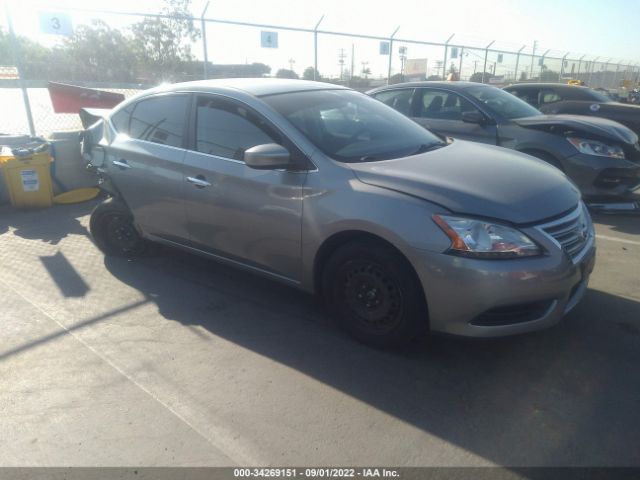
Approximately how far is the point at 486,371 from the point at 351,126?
79.3 inches

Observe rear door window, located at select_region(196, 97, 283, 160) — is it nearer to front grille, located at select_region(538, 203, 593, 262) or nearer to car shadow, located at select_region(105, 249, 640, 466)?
car shadow, located at select_region(105, 249, 640, 466)

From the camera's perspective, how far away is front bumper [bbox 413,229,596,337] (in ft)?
8.80

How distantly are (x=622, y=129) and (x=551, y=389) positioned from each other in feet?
17.2

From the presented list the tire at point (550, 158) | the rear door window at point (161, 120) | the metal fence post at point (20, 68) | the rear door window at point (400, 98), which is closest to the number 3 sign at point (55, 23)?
the metal fence post at point (20, 68)

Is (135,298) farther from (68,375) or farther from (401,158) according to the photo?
(401,158)

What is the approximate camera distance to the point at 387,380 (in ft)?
9.64

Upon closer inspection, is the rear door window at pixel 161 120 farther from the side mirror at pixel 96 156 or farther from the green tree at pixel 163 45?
the green tree at pixel 163 45

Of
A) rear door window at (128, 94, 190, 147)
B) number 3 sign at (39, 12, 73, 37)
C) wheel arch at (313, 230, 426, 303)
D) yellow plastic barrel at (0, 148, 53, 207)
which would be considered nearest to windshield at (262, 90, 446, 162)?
wheel arch at (313, 230, 426, 303)

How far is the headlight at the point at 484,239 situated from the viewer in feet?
8.91

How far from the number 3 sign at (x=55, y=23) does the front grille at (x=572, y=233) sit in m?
7.78

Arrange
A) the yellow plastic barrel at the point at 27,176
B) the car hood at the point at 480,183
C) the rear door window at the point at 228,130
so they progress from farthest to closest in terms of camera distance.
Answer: the yellow plastic barrel at the point at 27,176, the rear door window at the point at 228,130, the car hood at the point at 480,183

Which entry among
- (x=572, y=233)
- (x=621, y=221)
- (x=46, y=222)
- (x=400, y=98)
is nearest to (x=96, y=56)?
(x=46, y=222)

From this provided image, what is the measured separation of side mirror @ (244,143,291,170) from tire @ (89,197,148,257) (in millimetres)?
2044

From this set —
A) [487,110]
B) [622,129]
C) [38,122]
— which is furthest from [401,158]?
[38,122]
